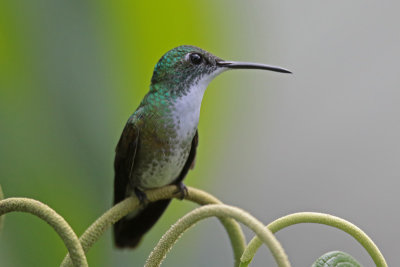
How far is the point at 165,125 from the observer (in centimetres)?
142

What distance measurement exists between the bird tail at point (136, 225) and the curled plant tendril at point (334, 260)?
2.25ft

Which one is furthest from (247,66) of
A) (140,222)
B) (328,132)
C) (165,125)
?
(328,132)

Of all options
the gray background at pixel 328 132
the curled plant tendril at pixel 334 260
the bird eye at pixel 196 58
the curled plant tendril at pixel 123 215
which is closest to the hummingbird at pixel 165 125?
the bird eye at pixel 196 58

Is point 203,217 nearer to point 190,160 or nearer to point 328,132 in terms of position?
point 190,160

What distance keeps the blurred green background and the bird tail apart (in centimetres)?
11

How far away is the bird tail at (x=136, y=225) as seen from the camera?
1.52 metres

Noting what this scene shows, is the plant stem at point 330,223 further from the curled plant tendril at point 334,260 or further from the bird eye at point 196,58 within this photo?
the bird eye at point 196,58

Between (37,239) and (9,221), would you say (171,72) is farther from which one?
(9,221)

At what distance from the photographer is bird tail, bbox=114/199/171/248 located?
1.52 m

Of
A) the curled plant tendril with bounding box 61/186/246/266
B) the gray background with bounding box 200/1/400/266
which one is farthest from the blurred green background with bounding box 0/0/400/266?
the curled plant tendril with bounding box 61/186/246/266

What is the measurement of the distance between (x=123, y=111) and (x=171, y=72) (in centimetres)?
42

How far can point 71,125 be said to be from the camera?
1863 mm

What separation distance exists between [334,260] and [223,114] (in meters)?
1.35

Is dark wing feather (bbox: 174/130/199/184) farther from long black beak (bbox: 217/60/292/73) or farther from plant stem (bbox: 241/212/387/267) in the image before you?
plant stem (bbox: 241/212/387/267)
